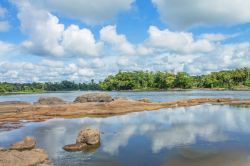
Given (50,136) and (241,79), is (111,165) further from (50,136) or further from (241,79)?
(241,79)

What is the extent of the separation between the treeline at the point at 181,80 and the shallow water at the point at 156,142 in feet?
479

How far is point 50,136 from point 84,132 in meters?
6.65

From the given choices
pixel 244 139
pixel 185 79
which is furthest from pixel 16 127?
pixel 185 79

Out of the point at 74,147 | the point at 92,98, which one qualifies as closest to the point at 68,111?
the point at 92,98

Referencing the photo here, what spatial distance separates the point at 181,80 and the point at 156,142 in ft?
532

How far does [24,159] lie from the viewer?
21.8m

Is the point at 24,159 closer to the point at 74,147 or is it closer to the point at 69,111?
the point at 74,147

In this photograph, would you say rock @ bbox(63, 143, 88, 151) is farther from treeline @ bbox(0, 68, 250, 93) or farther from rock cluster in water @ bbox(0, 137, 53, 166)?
treeline @ bbox(0, 68, 250, 93)

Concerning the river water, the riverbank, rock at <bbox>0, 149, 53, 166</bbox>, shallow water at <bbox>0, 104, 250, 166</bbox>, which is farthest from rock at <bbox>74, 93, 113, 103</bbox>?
rock at <bbox>0, 149, 53, 166</bbox>

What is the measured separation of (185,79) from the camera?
188 metres

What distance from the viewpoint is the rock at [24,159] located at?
68.8 ft

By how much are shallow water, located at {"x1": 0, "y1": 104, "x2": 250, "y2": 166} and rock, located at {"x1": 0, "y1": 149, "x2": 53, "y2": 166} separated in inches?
34.0

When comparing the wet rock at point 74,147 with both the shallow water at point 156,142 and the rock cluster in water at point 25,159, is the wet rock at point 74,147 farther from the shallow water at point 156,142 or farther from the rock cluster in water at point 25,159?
the rock cluster in water at point 25,159

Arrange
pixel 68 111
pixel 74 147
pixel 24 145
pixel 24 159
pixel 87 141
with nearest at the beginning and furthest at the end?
1. pixel 24 159
2. pixel 74 147
3. pixel 24 145
4. pixel 87 141
5. pixel 68 111
